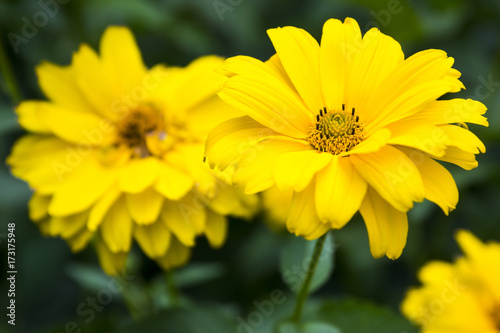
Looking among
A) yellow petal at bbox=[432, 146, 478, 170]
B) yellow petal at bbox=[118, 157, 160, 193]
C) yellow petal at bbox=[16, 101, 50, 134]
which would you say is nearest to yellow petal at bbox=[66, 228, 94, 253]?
yellow petal at bbox=[118, 157, 160, 193]

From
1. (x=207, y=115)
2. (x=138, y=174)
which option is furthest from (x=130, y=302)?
(x=207, y=115)

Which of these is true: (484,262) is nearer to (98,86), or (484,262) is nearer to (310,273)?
(310,273)

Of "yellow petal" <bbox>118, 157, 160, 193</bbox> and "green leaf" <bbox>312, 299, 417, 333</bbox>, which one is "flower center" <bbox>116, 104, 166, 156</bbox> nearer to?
"yellow petal" <bbox>118, 157, 160, 193</bbox>

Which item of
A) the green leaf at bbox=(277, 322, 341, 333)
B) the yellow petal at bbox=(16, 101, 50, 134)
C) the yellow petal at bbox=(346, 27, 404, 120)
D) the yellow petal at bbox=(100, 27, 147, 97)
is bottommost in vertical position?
the green leaf at bbox=(277, 322, 341, 333)

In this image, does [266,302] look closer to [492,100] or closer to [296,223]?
[296,223]

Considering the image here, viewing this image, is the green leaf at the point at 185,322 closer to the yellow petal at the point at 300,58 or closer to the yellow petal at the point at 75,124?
the yellow petal at the point at 75,124

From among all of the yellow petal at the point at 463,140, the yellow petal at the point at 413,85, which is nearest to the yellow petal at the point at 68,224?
the yellow petal at the point at 413,85

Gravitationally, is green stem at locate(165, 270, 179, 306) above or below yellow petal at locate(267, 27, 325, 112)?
below
